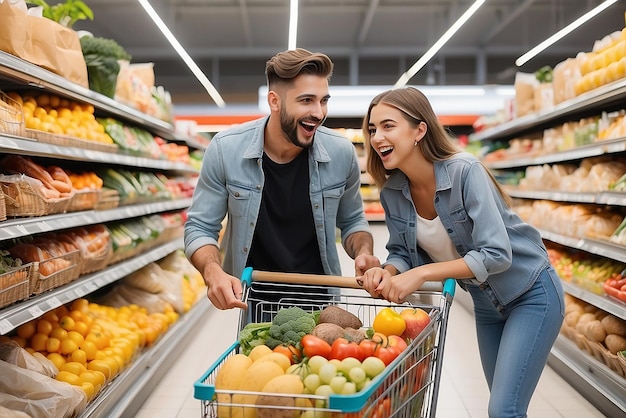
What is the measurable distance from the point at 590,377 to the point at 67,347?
121 inches

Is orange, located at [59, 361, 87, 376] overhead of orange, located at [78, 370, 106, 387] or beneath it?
overhead

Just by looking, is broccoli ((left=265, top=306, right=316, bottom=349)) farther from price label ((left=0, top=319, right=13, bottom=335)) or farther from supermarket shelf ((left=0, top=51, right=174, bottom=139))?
supermarket shelf ((left=0, top=51, right=174, bottom=139))

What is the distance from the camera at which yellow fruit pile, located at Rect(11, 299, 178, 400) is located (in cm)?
318

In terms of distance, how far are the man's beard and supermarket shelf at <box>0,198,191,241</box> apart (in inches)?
46.5

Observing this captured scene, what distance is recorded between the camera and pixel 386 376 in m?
1.44

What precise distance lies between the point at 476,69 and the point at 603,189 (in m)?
13.2

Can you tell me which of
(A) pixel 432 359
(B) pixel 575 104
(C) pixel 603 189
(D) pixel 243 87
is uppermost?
(D) pixel 243 87

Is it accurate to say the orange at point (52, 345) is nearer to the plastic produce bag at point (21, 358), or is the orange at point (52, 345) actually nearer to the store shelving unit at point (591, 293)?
the plastic produce bag at point (21, 358)

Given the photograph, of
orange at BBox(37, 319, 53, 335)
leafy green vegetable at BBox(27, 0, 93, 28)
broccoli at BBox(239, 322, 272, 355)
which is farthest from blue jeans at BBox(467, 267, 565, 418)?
leafy green vegetable at BBox(27, 0, 93, 28)

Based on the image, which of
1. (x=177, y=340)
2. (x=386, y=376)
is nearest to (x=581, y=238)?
(x=177, y=340)

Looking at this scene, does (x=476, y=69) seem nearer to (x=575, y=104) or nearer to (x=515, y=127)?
(x=515, y=127)

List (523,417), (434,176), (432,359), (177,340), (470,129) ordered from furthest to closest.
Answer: (470,129)
(177,340)
(434,176)
(523,417)
(432,359)

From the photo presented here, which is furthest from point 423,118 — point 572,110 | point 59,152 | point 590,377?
point 572,110

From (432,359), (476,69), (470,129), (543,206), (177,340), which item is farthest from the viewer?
(476,69)
